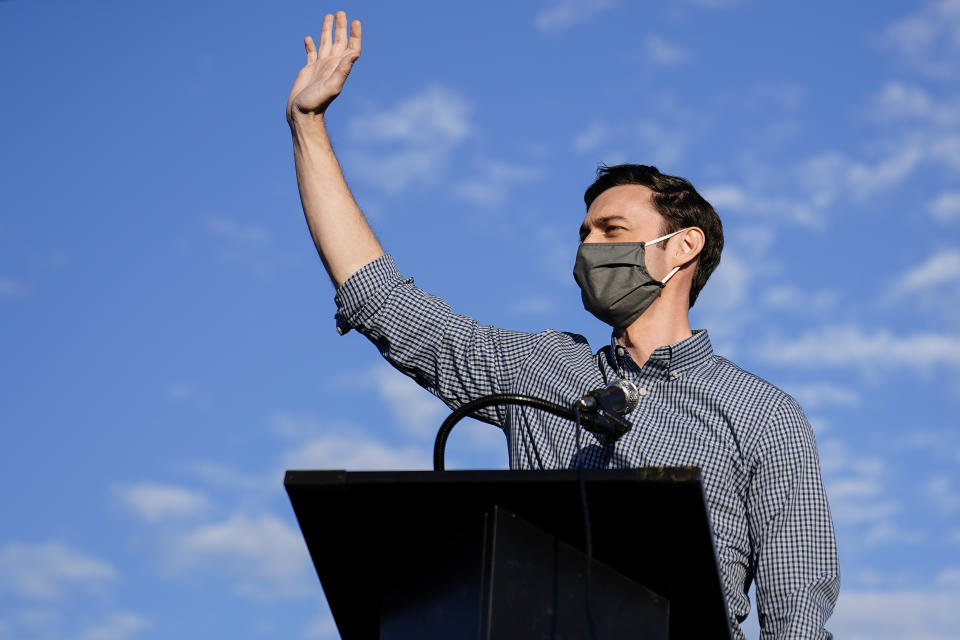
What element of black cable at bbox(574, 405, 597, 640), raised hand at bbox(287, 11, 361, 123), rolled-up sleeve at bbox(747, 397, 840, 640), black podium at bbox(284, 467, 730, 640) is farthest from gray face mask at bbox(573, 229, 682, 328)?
black cable at bbox(574, 405, 597, 640)

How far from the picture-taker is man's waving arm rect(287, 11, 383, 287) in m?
4.23

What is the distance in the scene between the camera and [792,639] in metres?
3.58

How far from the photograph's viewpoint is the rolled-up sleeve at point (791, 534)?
3660mm

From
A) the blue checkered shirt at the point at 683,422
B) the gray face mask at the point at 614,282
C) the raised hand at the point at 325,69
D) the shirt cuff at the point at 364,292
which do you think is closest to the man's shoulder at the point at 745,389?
the blue checkered shirt at the point at 683,422

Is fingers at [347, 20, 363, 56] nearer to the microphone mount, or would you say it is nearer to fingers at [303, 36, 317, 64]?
fingers at [303, 36, 317, 64]

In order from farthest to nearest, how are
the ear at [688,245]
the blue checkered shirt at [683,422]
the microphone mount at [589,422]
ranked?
the ear at [688,245] < the blue checkered shirt at [683,422] < the microphone mount at [589,422]

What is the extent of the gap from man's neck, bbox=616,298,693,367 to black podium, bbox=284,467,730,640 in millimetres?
1980

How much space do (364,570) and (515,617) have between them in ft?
1.42

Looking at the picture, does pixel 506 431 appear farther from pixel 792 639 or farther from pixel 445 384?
pixel 792 639

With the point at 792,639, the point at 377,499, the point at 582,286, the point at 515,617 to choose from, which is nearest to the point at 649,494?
the point at 515,617

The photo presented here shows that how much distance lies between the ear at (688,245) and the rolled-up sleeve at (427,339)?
2.64 ft

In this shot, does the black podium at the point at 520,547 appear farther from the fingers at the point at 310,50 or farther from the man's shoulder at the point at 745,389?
the fingers at the point at 310,50

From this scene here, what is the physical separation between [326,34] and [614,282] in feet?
4.80

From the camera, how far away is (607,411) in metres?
2.95
